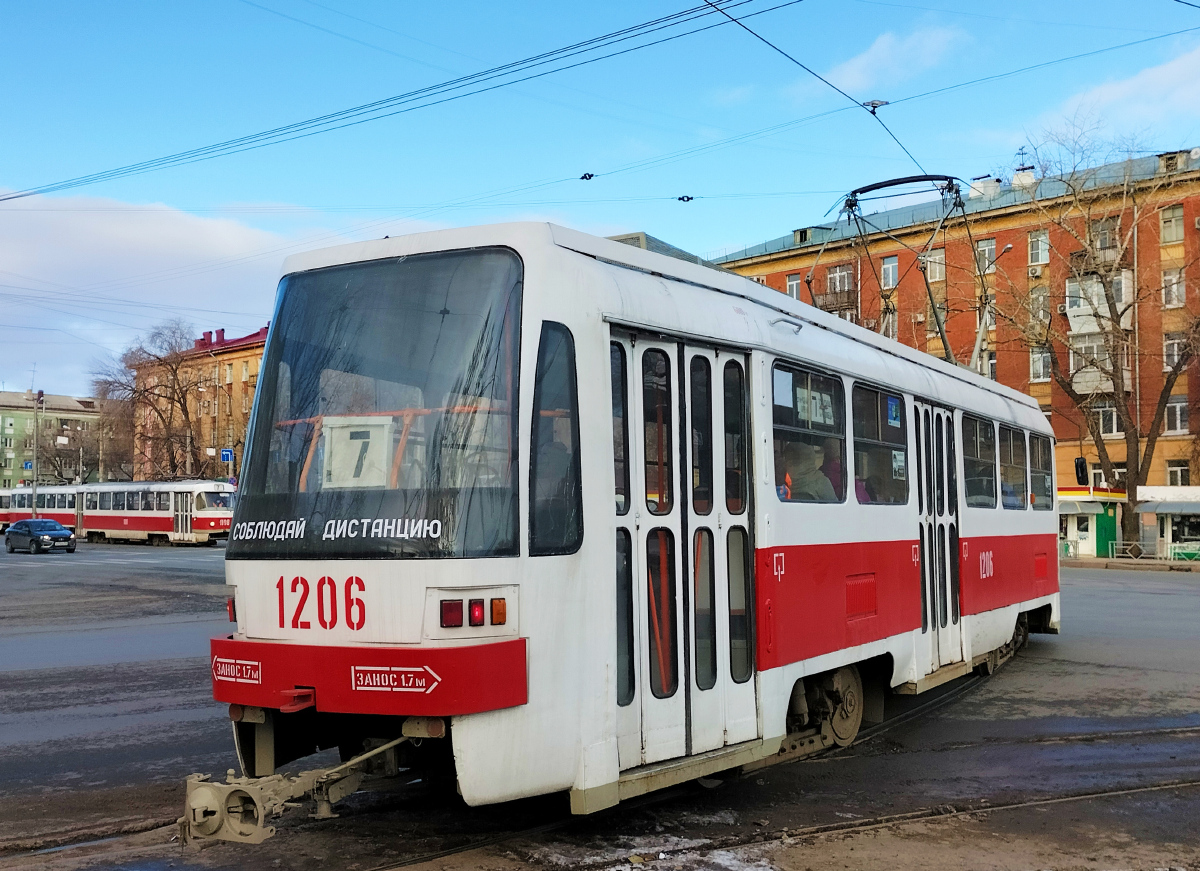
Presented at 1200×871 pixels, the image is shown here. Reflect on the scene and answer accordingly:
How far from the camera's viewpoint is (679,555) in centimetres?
584

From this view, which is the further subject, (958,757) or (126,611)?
(126,611)

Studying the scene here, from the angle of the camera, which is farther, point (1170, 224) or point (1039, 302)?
point (1170, 224)

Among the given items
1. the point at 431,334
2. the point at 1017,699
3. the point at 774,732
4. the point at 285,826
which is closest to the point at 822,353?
the point at 774,732

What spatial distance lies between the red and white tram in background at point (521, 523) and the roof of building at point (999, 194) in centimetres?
3541

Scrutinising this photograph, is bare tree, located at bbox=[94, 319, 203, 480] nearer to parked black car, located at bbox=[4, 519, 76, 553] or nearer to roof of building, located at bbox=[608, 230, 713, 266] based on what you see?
parked black car, located at bbox=[4, 519, 76, 553]

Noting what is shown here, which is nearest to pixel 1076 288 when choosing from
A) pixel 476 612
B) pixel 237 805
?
pixel 476 612

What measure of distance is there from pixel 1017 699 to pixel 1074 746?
219 cm

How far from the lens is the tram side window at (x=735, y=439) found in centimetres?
627

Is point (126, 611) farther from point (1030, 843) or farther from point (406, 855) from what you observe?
point (1030, 843)

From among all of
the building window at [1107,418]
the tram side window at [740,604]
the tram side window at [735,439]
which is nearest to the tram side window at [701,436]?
the tram side window at [735,439]

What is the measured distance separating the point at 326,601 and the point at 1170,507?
43156 millimetres

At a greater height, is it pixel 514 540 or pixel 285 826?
pixel 514 540

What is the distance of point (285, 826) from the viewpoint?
20.0 feet

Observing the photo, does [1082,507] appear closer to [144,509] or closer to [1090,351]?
[1090,351]
